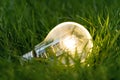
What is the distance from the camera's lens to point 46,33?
3.26 m

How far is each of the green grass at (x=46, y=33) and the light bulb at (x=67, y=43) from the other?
0.24 feet

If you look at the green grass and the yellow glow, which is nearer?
the green grass

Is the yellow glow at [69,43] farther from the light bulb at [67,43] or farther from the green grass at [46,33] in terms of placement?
the green grass at [46,33]

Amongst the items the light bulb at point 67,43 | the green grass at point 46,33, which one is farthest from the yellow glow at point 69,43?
the green grass at point 46,33

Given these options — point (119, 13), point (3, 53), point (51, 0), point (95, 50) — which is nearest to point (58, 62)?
point (95, 50)

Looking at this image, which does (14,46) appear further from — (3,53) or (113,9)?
(113,9)

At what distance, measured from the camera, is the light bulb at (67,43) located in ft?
9.05

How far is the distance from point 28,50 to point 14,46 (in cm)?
12

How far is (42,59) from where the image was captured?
106 inches

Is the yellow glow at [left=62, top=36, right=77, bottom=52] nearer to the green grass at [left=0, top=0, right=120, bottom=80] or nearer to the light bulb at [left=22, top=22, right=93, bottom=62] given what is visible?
the light bulb at [left=22, top=22, right=93, bottom=62]

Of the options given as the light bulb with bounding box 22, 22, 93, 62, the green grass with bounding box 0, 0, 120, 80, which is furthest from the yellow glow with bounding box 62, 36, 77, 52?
the green grass with bounding box 0, 0, 120, 80

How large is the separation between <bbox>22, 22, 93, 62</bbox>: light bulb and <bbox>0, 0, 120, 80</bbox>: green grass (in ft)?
0.24

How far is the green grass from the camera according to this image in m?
2.50

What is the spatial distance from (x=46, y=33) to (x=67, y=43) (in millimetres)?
468
